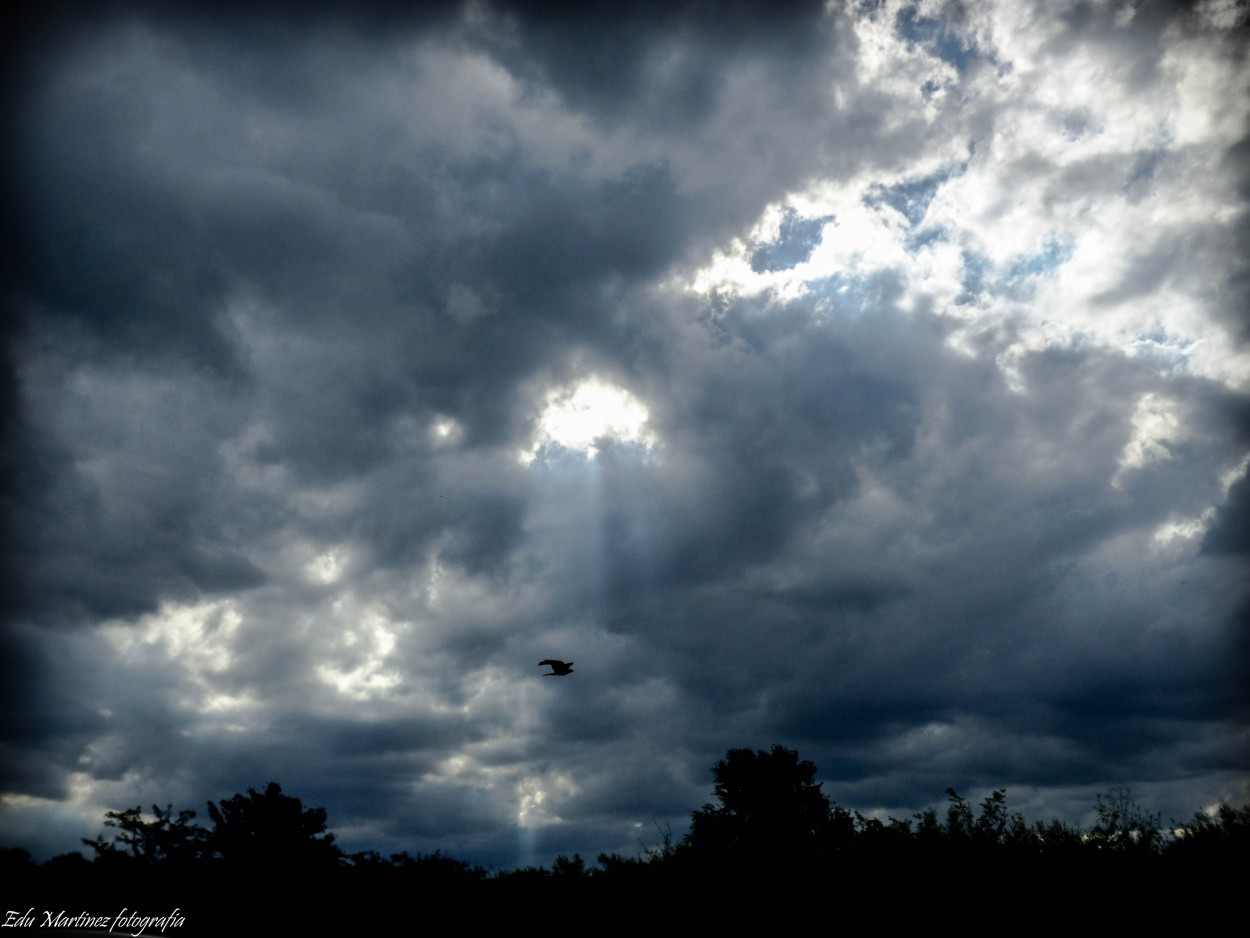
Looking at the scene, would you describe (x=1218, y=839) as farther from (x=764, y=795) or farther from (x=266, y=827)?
(x=764, y=795)

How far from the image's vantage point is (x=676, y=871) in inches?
568

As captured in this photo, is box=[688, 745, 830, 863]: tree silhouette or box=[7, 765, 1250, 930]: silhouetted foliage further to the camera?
box=[688, 745, 830, 863]: tree silhouette

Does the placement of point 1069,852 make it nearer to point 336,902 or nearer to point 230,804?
point 336,902

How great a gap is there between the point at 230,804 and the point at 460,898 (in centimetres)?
2820

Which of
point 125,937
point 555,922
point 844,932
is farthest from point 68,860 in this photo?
point 844,932

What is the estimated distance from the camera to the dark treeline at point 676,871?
40.7ft

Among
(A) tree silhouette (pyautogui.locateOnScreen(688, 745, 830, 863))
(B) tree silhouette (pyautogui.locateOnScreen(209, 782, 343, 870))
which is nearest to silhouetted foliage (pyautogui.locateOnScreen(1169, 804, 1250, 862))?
(B) tree silhouette (pyautogui.locateOnScreen(209, 782, 343, 870))

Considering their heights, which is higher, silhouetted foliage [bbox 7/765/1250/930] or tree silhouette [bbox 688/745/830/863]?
tree silhouette [bbox 688/745/830/863]

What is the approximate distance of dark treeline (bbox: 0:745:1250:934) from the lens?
12.4 meters

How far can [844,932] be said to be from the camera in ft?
40.6

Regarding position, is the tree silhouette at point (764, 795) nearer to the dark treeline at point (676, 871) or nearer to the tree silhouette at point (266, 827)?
the tree silhouette at point (266, 827)

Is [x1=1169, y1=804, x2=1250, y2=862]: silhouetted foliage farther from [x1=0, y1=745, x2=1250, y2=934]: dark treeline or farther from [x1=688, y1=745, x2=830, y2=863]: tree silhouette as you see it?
[x1=688, y1=745, x2=830, y2=863]: tree silhouette

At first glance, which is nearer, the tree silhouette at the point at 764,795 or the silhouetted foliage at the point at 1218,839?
the silhouetted foliage at the point at 1218,839

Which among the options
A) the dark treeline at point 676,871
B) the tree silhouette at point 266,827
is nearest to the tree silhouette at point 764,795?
the tree silhouette at point 266,827
